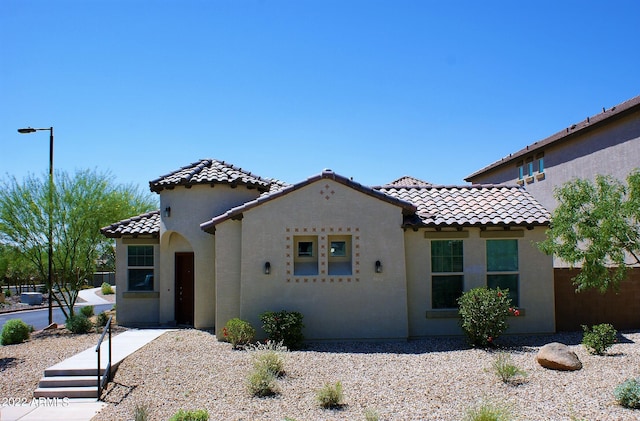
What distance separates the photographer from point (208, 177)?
1572 centimetres

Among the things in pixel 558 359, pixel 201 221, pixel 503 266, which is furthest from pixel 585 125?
pixel 201 221

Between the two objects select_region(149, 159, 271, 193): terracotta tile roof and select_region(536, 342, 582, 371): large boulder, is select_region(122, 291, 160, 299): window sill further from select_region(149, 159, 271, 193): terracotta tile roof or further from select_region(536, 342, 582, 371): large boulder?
select_region(536, 342, 582, 371): large boulder

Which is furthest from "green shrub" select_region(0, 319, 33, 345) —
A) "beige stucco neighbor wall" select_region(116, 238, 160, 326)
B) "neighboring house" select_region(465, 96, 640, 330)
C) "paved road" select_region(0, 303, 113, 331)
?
"neighboring house" select_region(465, 96, 640, 330)

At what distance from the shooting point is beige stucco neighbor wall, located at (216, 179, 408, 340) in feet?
43.3

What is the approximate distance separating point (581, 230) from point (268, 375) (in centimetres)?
717

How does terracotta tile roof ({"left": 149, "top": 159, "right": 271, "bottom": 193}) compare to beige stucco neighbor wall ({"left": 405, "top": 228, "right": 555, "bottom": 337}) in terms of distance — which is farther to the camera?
terracotta tile roof ({"left": 149, "top": 159, "right": 271, "bottom": 193})

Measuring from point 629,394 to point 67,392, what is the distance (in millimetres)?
10171

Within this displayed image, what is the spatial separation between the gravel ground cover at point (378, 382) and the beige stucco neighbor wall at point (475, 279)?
0.90m

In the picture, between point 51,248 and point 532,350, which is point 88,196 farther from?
point 532,350

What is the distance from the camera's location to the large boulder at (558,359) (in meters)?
10.0

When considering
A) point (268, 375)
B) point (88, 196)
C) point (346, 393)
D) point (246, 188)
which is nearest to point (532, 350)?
point (346, 393)

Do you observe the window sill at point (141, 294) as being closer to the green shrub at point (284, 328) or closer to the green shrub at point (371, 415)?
the green shrub at point (284, 328)

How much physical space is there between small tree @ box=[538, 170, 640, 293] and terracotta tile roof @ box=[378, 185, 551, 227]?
2132mm

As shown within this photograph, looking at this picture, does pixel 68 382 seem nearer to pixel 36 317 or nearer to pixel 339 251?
pixel 339 251
